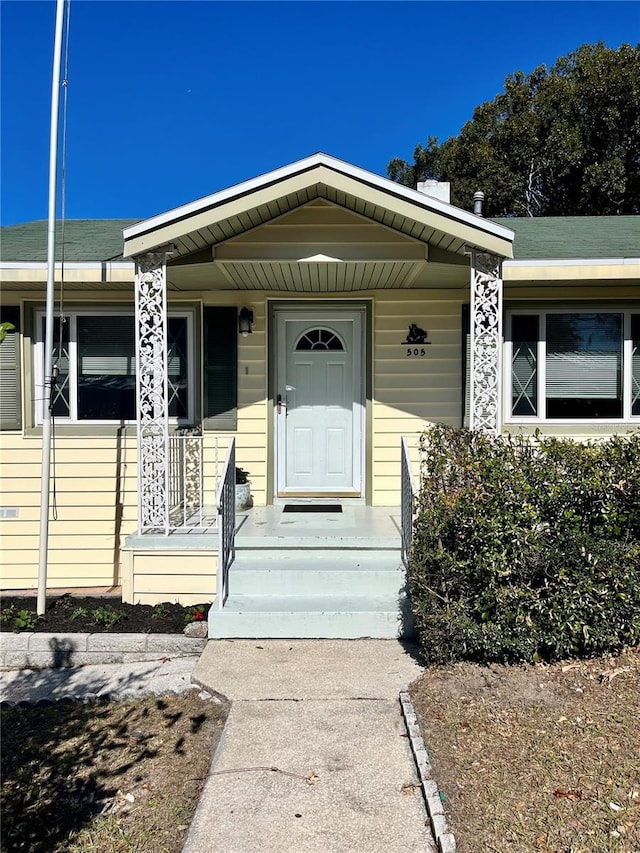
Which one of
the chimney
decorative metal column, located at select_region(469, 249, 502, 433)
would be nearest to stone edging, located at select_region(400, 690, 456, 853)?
decorative metal column, located at select_region(469, 249, 502, 433)

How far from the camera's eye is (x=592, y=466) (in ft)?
12.8

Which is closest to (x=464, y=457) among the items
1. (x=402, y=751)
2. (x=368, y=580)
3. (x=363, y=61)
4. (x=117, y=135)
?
(x=368, y=580)

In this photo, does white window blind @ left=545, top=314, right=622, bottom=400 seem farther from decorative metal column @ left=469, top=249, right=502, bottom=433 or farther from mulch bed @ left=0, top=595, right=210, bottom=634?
mulch bed @ left=0, top=595, right=210, bottom=634

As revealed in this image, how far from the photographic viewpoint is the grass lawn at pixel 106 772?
96.1 inches

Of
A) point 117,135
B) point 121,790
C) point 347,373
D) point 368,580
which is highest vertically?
point 117,135

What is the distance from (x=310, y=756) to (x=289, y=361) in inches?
181

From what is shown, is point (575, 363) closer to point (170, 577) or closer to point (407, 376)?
point (407, 376)

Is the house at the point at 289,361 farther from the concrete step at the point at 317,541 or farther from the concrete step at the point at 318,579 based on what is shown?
the concrete step at the point at 318,579

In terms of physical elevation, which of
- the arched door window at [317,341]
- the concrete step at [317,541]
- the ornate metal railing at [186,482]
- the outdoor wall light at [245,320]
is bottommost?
the concrete step at [317,541]

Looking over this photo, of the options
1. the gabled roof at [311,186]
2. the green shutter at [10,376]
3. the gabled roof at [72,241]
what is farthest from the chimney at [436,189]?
the green shutter at [10,376]

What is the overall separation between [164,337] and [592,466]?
3.60 m

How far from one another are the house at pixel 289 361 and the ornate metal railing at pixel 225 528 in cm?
44

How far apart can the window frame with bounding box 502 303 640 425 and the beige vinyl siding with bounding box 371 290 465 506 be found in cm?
54

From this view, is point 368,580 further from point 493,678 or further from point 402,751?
point 402,751
